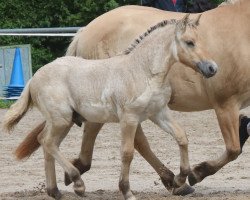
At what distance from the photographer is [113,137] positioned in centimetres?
1246

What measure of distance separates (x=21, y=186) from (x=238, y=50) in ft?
8.26

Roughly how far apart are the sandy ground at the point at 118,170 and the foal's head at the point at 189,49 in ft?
3.97

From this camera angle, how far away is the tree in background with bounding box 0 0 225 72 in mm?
21719

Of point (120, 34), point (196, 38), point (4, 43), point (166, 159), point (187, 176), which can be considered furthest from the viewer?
point (4, 43)

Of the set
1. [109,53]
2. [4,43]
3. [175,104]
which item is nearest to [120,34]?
[109,53]

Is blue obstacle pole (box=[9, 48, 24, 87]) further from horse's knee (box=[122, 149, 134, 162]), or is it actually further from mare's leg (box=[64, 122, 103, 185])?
horse's knee (box=[122, 149, 134, 162])

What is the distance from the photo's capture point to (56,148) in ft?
25.8

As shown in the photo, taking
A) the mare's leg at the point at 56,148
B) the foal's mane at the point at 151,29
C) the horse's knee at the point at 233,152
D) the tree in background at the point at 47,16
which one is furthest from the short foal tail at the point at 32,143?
the tree in background at the point at 47,16

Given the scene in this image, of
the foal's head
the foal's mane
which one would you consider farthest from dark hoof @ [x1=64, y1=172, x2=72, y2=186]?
the foal's head

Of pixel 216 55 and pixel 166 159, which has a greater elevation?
pixel 216 55

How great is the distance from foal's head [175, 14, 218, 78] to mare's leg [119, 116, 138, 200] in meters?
0.62

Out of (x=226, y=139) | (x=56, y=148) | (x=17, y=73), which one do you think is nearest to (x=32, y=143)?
(x=56, y=148)

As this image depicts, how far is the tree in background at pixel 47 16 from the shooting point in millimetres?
21719

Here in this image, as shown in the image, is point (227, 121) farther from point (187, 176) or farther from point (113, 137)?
point (113, 137)
